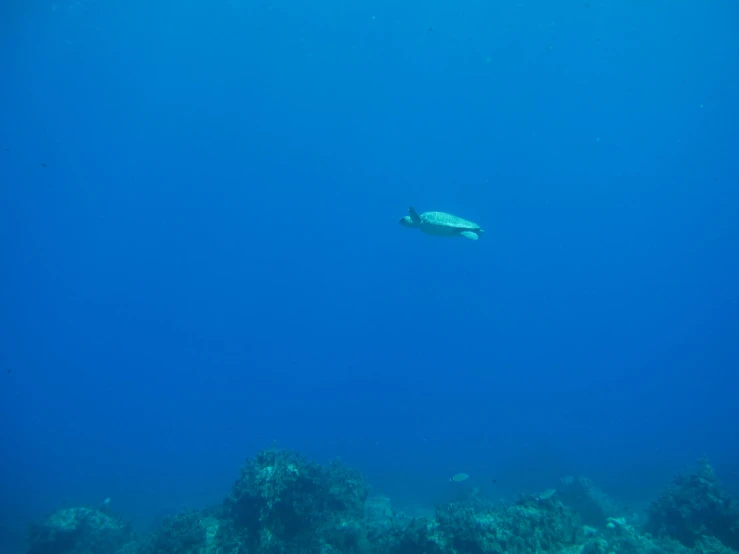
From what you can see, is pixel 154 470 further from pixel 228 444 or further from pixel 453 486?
pixel 453 486

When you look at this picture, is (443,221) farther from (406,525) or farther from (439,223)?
(406,525)

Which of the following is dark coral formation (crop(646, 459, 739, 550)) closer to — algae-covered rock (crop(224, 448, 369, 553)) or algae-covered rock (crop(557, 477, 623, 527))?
algae-covered rock (crop(557, 477, 623, 527))

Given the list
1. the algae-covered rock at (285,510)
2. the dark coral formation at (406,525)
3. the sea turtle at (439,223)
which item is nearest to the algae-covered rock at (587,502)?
the dark coral formation at (406,525)

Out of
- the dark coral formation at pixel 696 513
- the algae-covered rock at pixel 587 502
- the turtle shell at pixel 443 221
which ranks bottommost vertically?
the dark coral formation at pixel 696 513

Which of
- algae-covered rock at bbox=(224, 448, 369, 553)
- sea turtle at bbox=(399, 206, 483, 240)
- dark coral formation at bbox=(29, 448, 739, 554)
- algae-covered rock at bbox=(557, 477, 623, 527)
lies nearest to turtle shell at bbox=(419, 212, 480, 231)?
sea turtle at bbox=(399, 206, 483, 240)

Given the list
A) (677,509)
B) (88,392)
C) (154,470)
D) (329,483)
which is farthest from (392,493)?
(88,392)

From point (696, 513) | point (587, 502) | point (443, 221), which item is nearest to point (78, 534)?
point (443, 221)

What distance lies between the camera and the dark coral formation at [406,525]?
8227 mm

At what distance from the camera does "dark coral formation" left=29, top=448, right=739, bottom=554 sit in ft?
27.0

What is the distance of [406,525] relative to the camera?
9.62m

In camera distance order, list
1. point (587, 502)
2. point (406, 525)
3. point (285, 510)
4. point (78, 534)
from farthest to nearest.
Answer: point (587, 502) < point (78, 534) < point (285, 510) < point (406, 525)

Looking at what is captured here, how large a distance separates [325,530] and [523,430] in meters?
43.2

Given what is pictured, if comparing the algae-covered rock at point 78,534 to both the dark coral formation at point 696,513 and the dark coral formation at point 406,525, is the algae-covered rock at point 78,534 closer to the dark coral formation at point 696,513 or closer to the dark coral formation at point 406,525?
the dark coral formation at point 406,525

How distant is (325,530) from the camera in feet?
33.3
